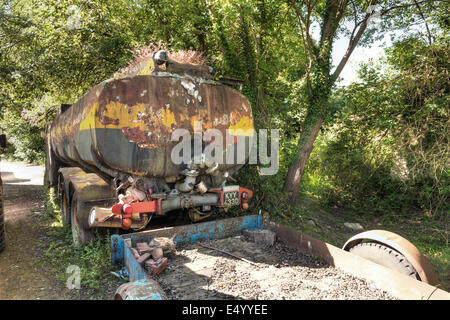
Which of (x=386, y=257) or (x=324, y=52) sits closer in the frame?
(x=386, y=257)

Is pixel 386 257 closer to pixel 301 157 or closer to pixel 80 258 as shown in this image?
pixel 80 258

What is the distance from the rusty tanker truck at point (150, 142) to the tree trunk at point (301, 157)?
300cm

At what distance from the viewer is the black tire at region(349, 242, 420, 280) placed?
112 inches

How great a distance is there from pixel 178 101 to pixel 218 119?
0.64 m

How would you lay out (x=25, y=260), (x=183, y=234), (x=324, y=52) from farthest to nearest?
(x=324, y=52) → (x=25, y=260) → (x=183, y=234)

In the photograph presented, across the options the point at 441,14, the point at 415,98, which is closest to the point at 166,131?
the point at 415,98

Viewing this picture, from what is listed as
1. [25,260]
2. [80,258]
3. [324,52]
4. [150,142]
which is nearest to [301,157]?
[324,52]

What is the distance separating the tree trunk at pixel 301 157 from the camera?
7.20 metres

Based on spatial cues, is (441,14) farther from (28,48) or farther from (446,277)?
(28,48)

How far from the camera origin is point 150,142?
380 centimetres

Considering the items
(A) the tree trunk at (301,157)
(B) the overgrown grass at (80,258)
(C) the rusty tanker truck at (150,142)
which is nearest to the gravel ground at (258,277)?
(C) the rusty tanker truck at (150,142)

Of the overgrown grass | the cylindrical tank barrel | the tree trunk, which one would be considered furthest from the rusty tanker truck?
the tree trunk

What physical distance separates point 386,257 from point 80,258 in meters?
3.88

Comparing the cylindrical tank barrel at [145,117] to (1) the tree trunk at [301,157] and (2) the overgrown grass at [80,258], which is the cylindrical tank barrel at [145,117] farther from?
(1) the tree trunk at [301,157]
